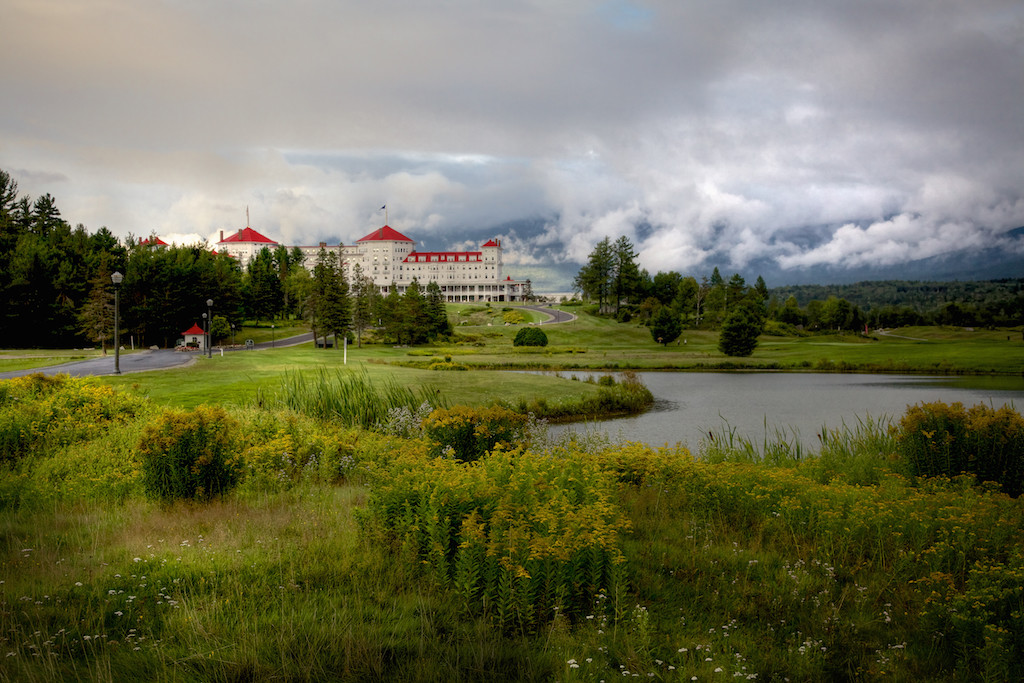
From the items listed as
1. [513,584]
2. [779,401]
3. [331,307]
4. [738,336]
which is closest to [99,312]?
[331,307]

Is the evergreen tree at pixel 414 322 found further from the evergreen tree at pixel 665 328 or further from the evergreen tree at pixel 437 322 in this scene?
the evergreen tree at pixel 665 328

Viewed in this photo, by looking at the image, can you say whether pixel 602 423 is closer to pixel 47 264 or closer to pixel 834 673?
pixel 834 673

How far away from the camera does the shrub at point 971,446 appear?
32.0ft

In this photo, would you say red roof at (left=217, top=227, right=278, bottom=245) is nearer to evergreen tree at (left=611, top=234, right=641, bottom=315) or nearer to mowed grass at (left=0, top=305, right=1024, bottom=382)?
mowed grass at (left=0, top=305, right=1024, bottom=382)

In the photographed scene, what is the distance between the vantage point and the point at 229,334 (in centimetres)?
7181

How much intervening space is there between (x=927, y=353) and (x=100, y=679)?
201 feet

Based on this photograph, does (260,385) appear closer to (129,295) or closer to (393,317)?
(129,295)

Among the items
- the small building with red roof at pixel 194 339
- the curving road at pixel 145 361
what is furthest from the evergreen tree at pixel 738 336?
the small building with red roof at pixel 194 339

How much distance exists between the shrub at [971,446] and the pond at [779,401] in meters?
4.71

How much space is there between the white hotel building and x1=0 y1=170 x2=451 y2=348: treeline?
79219 millimetres

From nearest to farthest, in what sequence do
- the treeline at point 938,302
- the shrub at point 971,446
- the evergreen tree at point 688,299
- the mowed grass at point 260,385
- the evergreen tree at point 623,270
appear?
the shrub at point 971,446 < the mowed grass at point 260,385 < the treeline at point 938,302 < the evergreen tree at point 688,299 < the evergreen tree at point 623,270

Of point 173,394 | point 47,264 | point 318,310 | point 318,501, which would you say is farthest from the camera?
point 318,310

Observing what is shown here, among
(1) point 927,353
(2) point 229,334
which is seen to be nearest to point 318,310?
(2) point 229,334

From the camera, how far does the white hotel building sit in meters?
170
